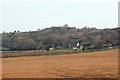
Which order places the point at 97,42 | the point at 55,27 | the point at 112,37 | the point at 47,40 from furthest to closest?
the point at 55,27 < the point at 47,40 < the point at 112,37 < the point at 97,42

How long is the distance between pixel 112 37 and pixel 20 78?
6927cm

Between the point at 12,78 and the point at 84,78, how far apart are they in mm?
6045

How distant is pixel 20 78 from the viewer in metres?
14.5

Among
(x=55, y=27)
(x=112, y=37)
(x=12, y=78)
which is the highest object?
(x=55, y=27)

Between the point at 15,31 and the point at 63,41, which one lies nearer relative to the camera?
the point at 63,41

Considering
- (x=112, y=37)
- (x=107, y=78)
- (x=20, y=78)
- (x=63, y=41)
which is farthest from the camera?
(x=63, y=41)

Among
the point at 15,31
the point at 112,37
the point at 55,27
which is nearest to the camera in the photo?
the point at 112,37

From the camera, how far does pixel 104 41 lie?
2923 inches

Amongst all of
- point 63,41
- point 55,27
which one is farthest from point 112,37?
point 55,27

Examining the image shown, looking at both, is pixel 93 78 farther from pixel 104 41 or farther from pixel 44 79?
pixel 104 41

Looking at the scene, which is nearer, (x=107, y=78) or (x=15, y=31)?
(x=107, y=78)

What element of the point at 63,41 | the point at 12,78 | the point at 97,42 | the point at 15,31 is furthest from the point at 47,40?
the point at 12,78

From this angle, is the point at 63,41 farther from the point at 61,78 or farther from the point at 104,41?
the point at 61,78

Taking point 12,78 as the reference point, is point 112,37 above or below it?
above
